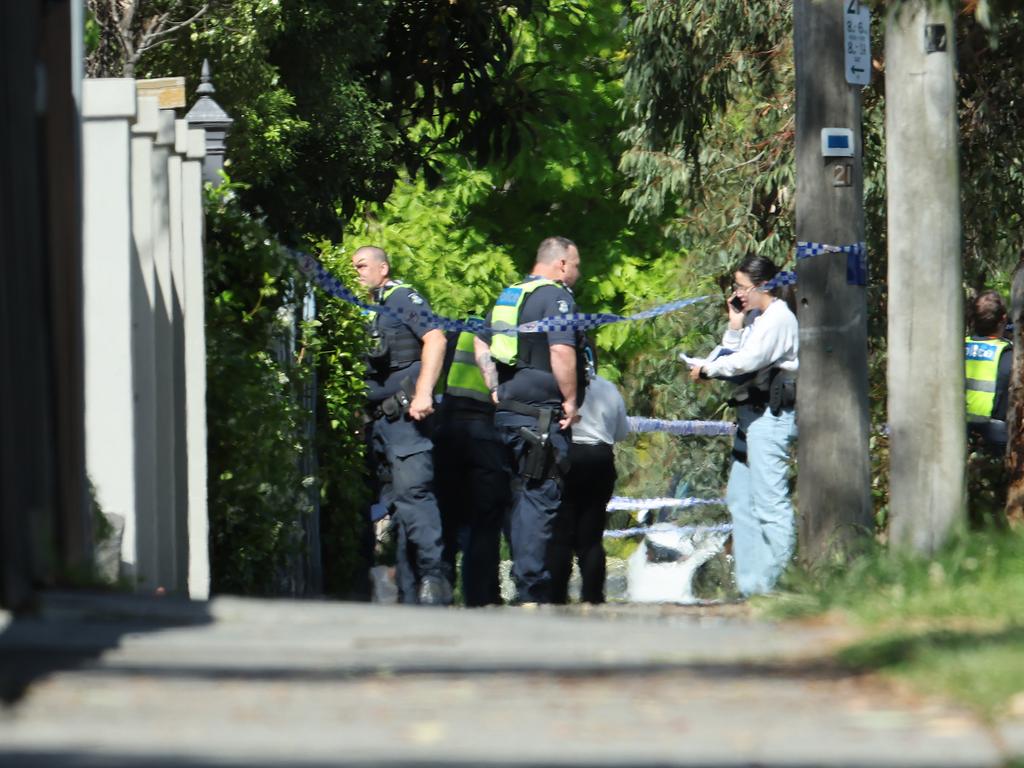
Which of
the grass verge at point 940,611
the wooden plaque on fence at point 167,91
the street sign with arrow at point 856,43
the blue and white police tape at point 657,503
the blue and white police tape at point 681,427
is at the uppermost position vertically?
the wooden plaque on fence at point 167,91

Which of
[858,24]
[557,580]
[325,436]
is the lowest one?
[557,580]

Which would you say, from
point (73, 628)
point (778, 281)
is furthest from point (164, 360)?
point (778, 281)

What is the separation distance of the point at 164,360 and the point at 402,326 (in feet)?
10.4

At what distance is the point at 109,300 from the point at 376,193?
13.4m

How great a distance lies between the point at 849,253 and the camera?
898 centimetres

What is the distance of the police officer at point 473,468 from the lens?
424 inches

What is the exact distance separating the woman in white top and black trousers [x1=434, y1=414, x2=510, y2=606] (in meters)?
1.13

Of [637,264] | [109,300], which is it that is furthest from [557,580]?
[637,264]

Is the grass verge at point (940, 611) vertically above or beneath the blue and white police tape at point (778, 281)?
beneath

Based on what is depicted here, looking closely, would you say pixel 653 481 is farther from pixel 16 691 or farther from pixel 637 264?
pixel 16 691

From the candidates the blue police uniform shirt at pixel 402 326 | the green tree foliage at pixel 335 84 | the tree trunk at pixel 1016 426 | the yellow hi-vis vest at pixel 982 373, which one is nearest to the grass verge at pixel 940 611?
the blue police uniform shirt at pixel 402 326

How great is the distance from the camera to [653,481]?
1023 inches

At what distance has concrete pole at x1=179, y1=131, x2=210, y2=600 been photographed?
27.2 feet

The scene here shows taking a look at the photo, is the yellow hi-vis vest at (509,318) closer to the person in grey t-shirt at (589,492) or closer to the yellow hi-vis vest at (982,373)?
the person in grey t-shirt at (589,492)
